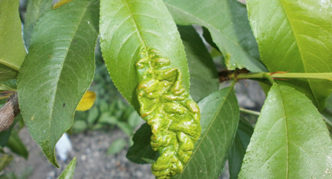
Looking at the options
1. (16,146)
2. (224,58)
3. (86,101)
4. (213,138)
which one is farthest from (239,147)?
(16,146)

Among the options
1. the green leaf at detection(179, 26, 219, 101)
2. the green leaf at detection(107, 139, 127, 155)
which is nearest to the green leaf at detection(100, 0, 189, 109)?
the green leaf at detection(179, 26, 219, 101)

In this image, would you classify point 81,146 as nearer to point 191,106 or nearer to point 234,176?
point 234,176

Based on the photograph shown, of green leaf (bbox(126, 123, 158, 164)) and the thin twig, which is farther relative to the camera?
green leaf (bbox(126, 123, 158, 164))

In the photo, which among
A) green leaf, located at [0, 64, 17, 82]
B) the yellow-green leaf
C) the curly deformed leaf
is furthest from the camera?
the yellow-green leaf

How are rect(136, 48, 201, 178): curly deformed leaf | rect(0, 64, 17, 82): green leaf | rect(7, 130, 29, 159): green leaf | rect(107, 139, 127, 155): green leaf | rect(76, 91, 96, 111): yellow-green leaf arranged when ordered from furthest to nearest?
rect(107, 139, 127, 155): green leaf < rect(7, 130, 29, 159): green leaf < rect(76, 91, 96, 111): yellow-green leaf < rect(0, 64, 17, 82): green leaf < rect(136, 48, 201, 178): curly deformed leaf

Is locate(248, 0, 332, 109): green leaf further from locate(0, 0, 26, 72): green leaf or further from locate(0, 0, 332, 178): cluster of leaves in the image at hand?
locate(0, 0, 26, 72): green leaf

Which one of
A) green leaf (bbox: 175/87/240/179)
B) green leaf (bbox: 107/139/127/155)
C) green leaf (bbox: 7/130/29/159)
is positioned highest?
green leaf (bbox: 175/87/240/179)

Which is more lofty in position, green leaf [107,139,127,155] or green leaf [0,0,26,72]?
Answer: green leaf [0,0,26,72]
